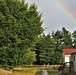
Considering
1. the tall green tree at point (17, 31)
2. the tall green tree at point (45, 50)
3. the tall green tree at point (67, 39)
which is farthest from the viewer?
the tall green tree at point (67, 39)

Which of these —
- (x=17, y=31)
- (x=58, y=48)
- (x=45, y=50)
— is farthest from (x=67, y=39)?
(x=17, y=31)

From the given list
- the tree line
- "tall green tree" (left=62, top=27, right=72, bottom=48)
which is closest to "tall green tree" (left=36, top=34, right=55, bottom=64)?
"tall green tree" (left=62, top=27, right=72, bottom=48)

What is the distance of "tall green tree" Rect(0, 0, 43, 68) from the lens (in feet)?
114

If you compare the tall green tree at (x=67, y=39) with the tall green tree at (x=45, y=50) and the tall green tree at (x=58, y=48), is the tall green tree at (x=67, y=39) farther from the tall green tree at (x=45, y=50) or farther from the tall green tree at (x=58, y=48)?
the tall green tree at (x=45, y=50)

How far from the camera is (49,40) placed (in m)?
77.7

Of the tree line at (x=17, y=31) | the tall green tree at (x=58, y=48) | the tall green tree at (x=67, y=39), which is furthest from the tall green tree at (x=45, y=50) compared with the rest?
the tree line at (x=17, y=31)

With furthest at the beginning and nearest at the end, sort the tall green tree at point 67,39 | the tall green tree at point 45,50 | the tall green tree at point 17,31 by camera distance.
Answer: the tall green tree at point 67,39, the tall green tree at point 45,50, the tall green tree at point 17,31

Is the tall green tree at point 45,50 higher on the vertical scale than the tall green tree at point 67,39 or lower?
lower

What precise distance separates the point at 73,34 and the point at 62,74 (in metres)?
65.6

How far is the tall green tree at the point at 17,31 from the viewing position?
34688 mm

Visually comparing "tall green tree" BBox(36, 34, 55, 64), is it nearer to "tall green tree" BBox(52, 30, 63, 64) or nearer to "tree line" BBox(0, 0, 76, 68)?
"tall green tree" BBox(52, 30, 63, 64)

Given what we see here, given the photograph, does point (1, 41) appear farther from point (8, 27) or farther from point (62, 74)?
point (62, 74)

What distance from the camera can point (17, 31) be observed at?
116ft

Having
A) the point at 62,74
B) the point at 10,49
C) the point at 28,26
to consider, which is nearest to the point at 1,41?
the point at 10,49
